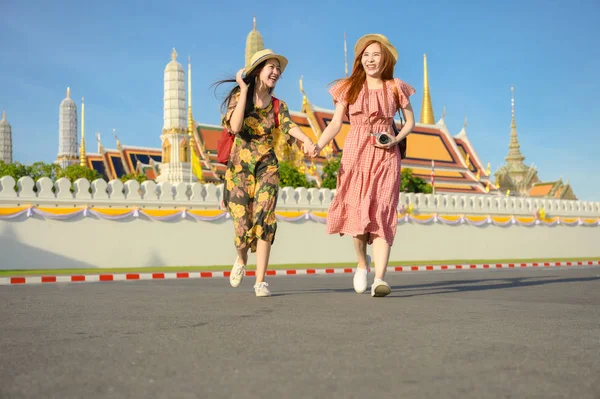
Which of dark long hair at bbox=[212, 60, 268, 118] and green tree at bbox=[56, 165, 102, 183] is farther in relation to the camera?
green tree at bbox=[56, 165, 102, 183]

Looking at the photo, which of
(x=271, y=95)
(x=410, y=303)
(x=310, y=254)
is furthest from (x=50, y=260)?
(x=410, y=303)

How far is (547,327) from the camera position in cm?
335

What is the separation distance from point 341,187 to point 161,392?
3.79 metres

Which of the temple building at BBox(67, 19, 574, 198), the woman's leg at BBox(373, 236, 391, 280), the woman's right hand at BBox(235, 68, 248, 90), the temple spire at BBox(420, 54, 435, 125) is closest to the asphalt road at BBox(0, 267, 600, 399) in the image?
the woman's leg at BBox(373, 236, 391, 280)

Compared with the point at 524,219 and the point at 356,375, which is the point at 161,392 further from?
the point at 524,219

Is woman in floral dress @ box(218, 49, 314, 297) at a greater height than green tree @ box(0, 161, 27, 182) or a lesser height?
lesser

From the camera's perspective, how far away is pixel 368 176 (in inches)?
220

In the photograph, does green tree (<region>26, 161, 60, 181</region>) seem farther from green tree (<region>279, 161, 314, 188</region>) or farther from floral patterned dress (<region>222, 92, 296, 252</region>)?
floral patterned dress (<region>222, 92, 296, 252</region>)

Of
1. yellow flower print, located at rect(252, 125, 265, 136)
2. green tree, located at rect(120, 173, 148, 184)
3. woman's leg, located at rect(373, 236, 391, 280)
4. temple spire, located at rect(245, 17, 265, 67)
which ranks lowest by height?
woman's leg, located at rect(373, 236, 391, 280)

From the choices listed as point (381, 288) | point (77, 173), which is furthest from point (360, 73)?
point (77, 173)

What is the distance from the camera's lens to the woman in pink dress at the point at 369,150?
5.52m

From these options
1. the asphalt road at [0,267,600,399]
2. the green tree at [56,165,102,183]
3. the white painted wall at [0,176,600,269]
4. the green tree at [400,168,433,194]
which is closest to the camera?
the asphalt road at [0,267,600,399]

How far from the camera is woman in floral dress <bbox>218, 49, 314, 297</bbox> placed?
18.1 ft

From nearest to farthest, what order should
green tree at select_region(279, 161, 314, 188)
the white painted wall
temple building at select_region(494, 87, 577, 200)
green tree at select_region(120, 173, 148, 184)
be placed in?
1. the white painted wall
2. green tree at select_region(279, 161, 314, 188)
3. green tree at select_region(120, 173, 148, 184)
4. temple building at select_region(494, 87, 577, 200)
